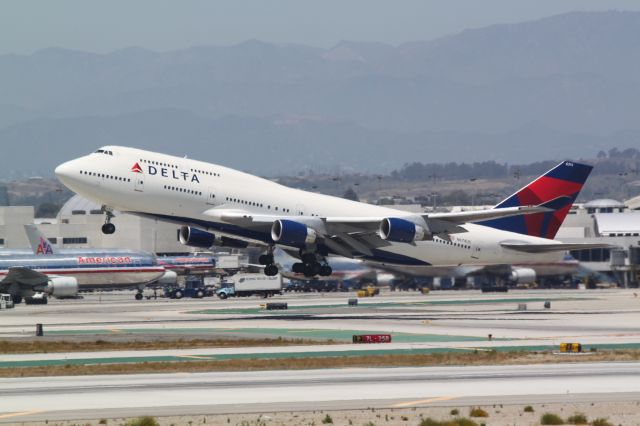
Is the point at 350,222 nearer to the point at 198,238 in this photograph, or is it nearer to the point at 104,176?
the point at 198,238

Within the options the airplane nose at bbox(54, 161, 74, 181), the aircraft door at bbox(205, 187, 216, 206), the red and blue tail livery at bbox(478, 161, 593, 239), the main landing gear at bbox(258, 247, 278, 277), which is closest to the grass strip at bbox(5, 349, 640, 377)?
the aircraft door at bbox(205, 187, 216, 206)

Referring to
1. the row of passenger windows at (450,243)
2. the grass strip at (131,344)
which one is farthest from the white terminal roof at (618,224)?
the grass strip at (131,344)

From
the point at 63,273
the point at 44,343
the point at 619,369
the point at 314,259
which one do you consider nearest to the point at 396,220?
the point at 314,259

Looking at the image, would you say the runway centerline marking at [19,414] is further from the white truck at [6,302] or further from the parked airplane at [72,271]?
the parked airplane at [72,271]

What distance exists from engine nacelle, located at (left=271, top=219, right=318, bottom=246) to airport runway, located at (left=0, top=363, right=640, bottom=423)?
30607mm

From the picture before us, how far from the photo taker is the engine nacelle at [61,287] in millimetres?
118294

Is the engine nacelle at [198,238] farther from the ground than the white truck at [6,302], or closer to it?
farther from the ground

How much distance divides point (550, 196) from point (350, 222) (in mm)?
16837

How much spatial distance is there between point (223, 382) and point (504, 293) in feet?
292

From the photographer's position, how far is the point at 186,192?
74625 millimetres

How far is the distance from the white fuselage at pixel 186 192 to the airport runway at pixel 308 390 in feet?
101

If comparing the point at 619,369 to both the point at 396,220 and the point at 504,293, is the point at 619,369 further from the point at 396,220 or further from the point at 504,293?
the point at 504,293

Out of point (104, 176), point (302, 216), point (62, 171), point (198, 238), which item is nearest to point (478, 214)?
point (302, 216)

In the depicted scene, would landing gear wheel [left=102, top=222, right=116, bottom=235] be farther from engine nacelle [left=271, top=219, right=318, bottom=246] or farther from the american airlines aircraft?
engine nacelle [left=271, top=219, right=318, bottom=246]
